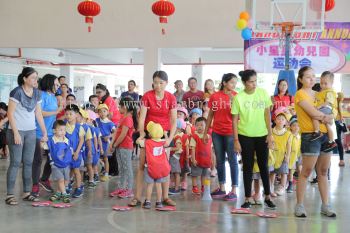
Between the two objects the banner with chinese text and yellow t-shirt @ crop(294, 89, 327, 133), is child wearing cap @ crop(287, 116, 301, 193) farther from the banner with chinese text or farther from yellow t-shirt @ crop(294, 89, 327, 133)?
the banner with chinese text

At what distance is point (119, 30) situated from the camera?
986 cm

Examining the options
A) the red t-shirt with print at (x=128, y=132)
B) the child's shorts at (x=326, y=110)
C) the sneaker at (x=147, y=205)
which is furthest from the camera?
the red t-shirt with print at (x=128, y=132)

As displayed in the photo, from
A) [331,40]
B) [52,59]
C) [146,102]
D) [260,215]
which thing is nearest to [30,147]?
[146,102]

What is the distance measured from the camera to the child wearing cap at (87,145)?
18.4ft

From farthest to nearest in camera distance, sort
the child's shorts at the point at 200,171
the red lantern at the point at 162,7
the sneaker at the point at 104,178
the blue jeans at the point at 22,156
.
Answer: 1. the red lantern at the point at 162,7
2. the sneaker at the point at 104,178
3. the child's shorts at the point at 200,171
4. the blue jeans at the point at 22,156

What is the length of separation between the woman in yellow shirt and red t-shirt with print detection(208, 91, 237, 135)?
909mm

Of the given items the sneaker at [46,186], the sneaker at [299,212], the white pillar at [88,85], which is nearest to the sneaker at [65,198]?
the sneaker at [46,186]

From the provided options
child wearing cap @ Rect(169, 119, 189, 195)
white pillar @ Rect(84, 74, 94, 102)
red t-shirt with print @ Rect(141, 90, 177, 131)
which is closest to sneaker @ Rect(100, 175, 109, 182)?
child wearing cap @ Rect(169, 119, 189, 195)

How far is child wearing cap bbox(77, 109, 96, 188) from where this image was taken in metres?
5.61

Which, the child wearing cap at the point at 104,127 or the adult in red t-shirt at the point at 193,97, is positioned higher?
the adult in red t-shirt at the point at 193,97

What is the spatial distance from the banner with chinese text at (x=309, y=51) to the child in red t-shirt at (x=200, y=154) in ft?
13.8

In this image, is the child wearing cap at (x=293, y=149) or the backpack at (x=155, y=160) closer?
the backpack at (x=155, y=160)

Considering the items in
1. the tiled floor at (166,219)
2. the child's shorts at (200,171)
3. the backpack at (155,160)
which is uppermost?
the backpack at (155,160)

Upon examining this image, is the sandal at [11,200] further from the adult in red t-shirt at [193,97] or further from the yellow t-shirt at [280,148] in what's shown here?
the adult in red t-shirt at [193,97]
